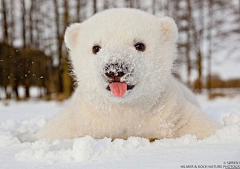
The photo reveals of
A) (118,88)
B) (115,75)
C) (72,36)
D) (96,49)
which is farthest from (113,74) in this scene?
(72,36)

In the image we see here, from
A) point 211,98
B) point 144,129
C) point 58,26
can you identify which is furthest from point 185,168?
point 58,26

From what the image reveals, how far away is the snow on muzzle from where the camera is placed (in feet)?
8.48

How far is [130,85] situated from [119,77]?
16 centimetres

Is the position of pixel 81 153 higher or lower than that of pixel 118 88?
lower

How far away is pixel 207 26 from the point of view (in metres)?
A: 19.0

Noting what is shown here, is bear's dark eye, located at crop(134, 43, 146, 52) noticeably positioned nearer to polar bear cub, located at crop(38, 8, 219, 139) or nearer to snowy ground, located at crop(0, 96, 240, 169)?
polar bear cub, located at crop(38, 8, 219, 139)

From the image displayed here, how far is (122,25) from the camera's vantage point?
9.87 feet

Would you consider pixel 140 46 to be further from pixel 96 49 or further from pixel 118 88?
pixel 118 88

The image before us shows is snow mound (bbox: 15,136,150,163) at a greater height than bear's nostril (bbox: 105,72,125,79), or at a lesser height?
lesser

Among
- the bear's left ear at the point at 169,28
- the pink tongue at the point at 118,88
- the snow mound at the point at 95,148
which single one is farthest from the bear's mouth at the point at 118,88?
the bear's left ear at the point at 169,28

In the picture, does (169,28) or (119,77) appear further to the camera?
(169,28)

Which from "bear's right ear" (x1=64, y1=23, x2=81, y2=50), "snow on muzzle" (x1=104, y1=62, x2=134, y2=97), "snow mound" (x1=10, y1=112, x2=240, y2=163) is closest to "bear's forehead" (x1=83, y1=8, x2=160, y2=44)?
"bear's right ear" (x1=64, y1=23, x2=81, y2=50)

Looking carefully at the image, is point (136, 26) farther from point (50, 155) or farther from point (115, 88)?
point (50, 155)

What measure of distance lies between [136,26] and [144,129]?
3.45 ft
